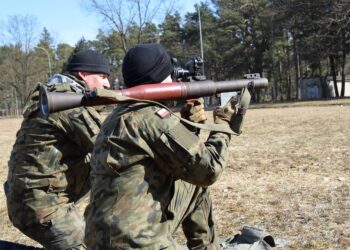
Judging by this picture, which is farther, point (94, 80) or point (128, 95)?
point (94, 80)

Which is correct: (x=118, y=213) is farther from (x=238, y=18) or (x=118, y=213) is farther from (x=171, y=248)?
(x=238, y=18)

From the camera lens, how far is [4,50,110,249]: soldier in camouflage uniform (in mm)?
3342

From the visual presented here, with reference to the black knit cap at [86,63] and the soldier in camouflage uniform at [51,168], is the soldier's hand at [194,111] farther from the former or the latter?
the black knit cap at [86,63]

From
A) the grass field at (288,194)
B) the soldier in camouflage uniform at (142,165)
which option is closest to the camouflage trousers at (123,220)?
the soldier in camouflage uniform at (142,165)

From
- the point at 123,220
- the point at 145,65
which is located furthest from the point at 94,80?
the point at 123,220

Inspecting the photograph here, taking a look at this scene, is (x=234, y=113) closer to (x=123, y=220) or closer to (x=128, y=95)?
(x=128, y=95)

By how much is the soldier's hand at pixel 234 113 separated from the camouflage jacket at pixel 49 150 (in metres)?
0.87

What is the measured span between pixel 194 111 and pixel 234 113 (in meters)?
0.22

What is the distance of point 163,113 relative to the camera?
251 cm

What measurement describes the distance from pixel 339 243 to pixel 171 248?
7.58ft

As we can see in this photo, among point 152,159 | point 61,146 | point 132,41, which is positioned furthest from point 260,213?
point 132,41

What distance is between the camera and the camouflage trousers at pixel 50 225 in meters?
3.40

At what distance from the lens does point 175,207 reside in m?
2.91

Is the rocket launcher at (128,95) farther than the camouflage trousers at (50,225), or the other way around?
the camouflage trousers at (50,225)
